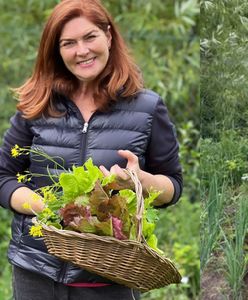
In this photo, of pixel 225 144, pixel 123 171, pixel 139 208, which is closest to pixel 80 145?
pixel 123 171

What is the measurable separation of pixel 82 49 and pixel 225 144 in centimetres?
63

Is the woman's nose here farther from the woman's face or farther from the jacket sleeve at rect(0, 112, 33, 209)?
the jacket sleeve at rect(0, 112, 33, 209)

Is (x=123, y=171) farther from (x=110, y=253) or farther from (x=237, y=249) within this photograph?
(x=237, y=249)

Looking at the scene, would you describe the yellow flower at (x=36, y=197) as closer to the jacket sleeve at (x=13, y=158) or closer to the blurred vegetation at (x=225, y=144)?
the jacket sleeve at (x=13, y=158)

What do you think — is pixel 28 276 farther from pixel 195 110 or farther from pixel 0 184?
pixel 195 110

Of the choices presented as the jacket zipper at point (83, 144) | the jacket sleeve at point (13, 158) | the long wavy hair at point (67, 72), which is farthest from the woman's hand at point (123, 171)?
the jacket sleeve at point (13, 158)

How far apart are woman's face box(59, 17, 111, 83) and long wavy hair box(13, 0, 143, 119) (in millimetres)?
28

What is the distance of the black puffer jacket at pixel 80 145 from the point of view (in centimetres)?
276

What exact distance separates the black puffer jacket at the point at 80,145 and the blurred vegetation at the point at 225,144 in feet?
1.48

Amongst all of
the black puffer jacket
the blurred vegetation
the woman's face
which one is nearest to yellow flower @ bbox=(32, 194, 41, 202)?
the black puffer jacket

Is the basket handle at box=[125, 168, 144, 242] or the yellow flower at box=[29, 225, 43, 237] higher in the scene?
the basket handle at box=[125, 168, 144, 242]

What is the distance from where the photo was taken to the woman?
2.76 metres

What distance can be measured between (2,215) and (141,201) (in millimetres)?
3251

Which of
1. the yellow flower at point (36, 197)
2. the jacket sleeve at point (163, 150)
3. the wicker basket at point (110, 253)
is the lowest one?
the wicker basket at point (110, 253)
